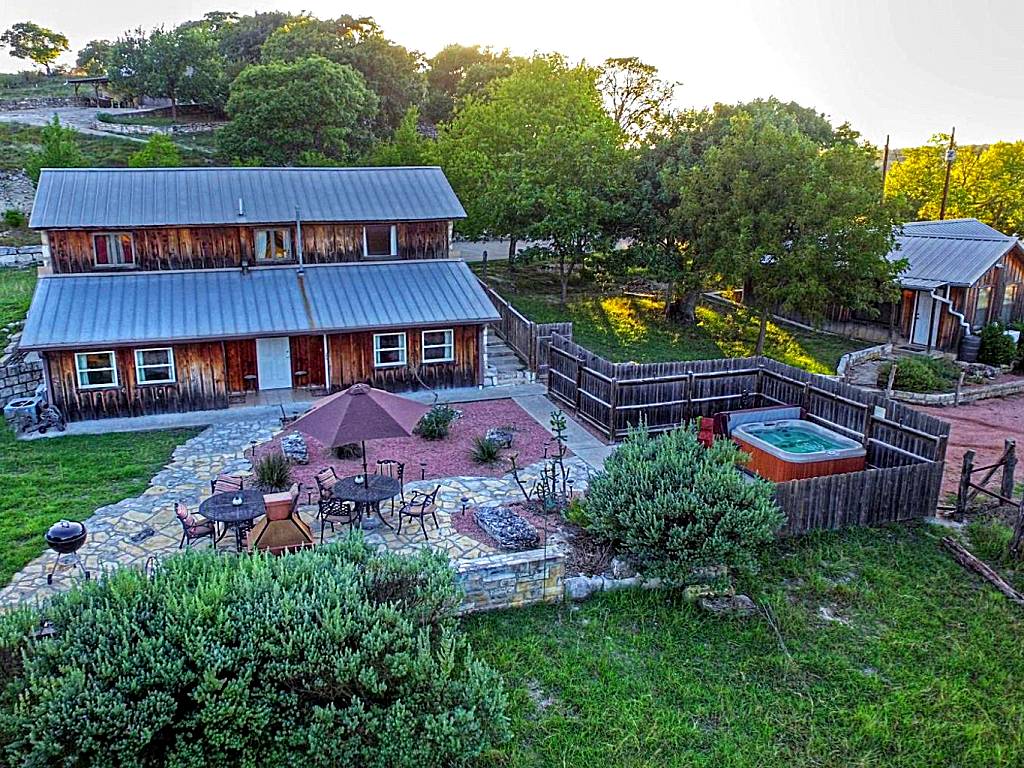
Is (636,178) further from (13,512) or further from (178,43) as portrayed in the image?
(178,43)

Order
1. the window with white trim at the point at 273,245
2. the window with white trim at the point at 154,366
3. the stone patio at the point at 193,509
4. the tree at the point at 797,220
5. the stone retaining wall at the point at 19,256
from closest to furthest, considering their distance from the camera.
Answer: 1. the stone patio at the point at 193,509
2. the window with white trim at the point at 154,366
3. the window with white trim at the point at 273,245
4. the tree at the point at 797,220
5. the stone retaining wall at the point at 19,256

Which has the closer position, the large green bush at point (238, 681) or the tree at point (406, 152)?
the large green bush at point (238, 681)


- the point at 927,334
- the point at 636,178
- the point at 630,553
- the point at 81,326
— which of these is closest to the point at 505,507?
the point at 630,553

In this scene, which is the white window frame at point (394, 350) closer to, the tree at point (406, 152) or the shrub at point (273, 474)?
the shrub at point (273, 474)

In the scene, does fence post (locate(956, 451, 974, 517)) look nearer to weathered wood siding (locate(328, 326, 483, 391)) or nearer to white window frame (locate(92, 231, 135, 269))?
weathered wood siding (locate(328, 326, 483, 391))

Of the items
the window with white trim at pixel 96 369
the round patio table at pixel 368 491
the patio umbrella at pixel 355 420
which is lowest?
the round patio table at pixel 368 491

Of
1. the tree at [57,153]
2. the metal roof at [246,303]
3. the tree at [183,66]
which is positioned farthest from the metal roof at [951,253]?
the tree at [183,66]

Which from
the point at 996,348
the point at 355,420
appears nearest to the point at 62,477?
the point at 355,420
